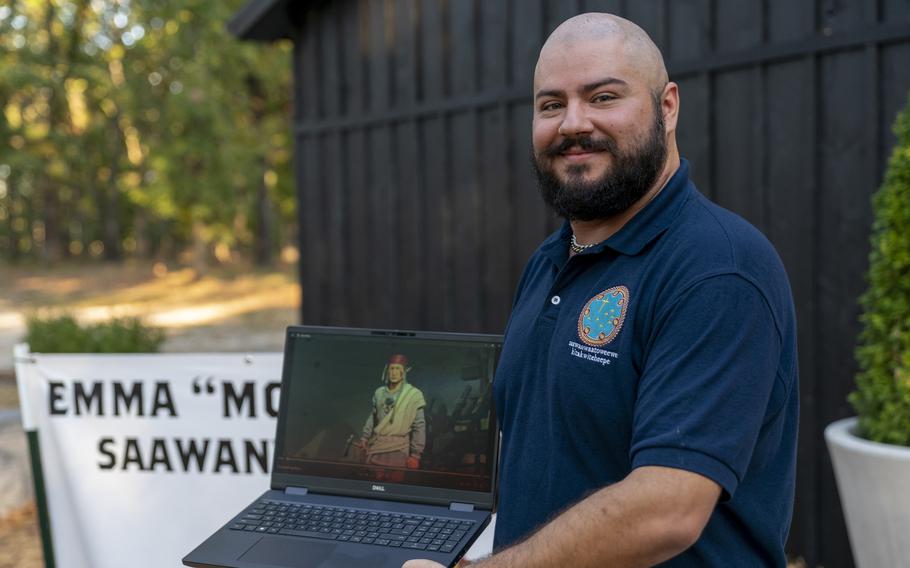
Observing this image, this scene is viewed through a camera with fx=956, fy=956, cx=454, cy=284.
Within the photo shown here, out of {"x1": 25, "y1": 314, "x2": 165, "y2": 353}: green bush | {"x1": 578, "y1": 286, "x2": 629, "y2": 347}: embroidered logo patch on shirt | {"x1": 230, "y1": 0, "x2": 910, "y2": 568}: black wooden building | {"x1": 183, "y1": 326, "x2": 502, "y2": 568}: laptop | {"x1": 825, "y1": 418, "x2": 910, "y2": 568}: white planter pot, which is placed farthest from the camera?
{"x1": 25, "y1": 314, "x2": 165, "y2": 353}: green bush

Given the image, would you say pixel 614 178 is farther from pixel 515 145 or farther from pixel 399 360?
pixel 515 145

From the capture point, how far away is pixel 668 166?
1.89 metres

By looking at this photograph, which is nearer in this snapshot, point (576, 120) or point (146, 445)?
point (576, 120)

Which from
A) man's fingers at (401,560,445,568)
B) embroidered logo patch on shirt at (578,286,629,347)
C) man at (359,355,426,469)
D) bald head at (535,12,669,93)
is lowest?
man's fingers at (401,560,445,568)

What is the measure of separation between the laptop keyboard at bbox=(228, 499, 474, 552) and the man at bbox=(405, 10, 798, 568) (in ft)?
0.61

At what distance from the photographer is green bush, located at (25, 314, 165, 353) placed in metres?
9.21

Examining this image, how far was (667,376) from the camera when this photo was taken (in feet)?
5.13

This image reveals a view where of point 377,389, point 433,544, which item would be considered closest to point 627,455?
point 433,544

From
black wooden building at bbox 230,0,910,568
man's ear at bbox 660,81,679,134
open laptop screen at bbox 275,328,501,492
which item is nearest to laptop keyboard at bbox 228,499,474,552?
open laptop screen at bbox 275,328,501,492

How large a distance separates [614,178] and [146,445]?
8.97 feet

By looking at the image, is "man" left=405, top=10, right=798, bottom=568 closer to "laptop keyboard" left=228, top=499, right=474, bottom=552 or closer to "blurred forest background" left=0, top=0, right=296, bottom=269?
"laptop keyboard" left=228, top=499, right=474, bottom=552

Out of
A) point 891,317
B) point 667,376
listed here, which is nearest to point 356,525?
point 667,376

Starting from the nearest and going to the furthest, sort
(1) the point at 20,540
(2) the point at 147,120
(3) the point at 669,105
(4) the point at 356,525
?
1. (3) the point at 669,105
2. (4) the point at 356,525
3. (1) the point at 20,540
4. (2) the point at 147,120

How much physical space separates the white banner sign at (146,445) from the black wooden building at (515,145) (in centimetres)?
278
